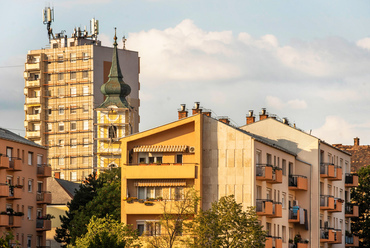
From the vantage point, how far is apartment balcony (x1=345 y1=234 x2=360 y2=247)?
105 m

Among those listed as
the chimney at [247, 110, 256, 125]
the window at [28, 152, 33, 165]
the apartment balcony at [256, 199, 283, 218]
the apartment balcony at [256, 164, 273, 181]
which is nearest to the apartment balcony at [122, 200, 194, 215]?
the apartment balcony at [256, 199, 283, 218]

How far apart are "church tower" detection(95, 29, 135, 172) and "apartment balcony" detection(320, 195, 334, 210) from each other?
93.7 metres

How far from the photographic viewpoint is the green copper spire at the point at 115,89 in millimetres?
187000

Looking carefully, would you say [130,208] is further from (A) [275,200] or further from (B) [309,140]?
(B) [309,140]

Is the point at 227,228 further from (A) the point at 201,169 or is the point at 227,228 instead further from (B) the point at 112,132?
(B) the point at 112,132

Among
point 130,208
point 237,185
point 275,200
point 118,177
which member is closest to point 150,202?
point 130,208

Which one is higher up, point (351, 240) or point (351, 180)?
point (351, 180)

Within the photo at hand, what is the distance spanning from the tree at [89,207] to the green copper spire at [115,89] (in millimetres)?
83535

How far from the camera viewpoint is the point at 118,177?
107 meters

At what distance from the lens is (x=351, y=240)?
106 metres

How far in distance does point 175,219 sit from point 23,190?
25.2 metres

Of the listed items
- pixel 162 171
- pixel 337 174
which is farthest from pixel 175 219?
pixel 337 174

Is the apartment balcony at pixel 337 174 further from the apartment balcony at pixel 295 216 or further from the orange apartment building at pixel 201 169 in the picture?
the orange apartment building at pixel 201 169

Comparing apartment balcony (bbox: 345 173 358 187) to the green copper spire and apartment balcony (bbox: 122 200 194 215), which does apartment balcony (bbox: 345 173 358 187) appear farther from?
the green copper spire
